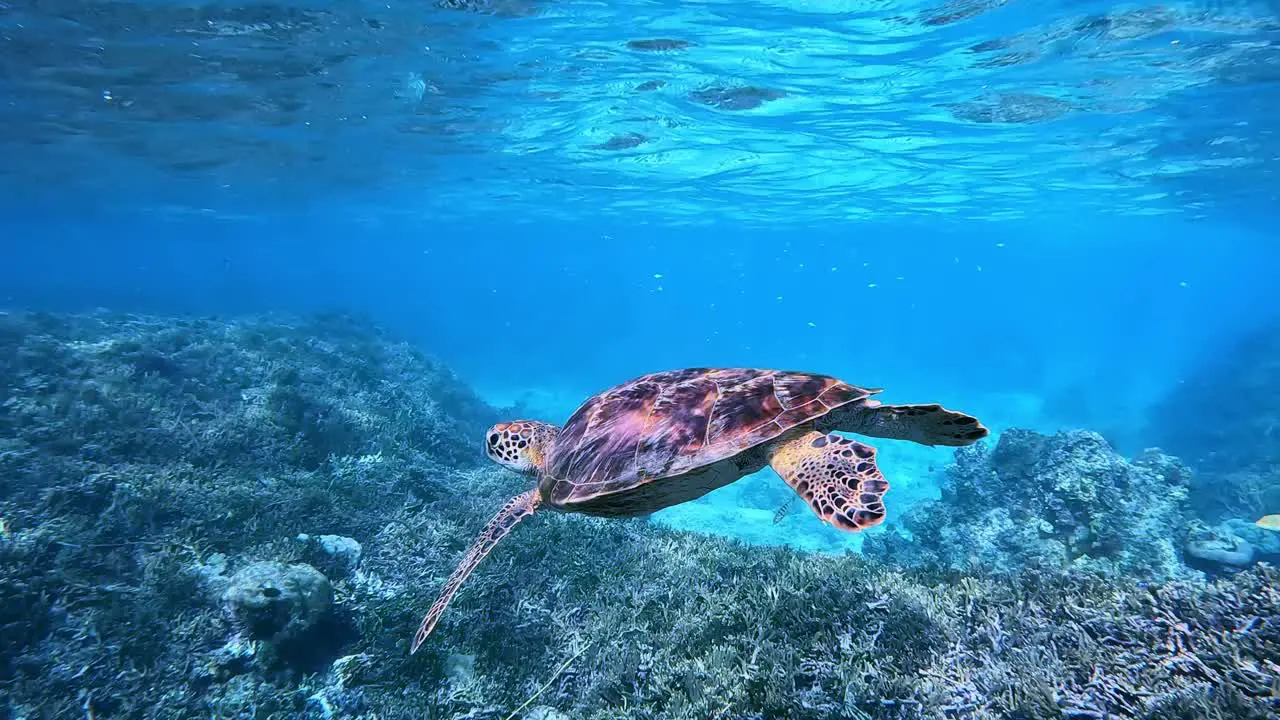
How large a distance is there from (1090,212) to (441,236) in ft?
195

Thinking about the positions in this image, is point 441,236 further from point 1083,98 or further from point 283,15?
point 1083,98

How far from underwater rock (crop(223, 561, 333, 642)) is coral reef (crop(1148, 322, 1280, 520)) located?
20.6 meters

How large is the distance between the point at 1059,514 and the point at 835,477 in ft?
28.3

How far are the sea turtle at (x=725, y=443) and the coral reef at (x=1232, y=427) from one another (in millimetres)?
17329

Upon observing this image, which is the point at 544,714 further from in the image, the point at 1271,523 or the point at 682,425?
the point at 1271,523

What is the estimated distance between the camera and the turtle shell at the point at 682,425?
4.28 m

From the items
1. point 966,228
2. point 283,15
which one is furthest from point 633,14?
point 966,228

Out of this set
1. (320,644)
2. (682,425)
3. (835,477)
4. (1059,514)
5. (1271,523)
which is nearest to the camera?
(835,477)

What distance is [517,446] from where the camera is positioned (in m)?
6.07

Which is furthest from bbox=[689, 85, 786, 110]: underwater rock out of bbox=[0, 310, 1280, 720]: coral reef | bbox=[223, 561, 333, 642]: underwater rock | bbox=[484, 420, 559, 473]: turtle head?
bbox=[223, 561, 333, 642]: underwater rock

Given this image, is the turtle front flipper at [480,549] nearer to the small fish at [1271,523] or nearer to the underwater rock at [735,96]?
the small fish at [1271,523]

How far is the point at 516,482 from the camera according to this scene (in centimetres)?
994

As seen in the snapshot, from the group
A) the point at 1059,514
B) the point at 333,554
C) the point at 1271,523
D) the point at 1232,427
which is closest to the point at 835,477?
the point at 333,554

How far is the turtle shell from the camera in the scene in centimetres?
428
